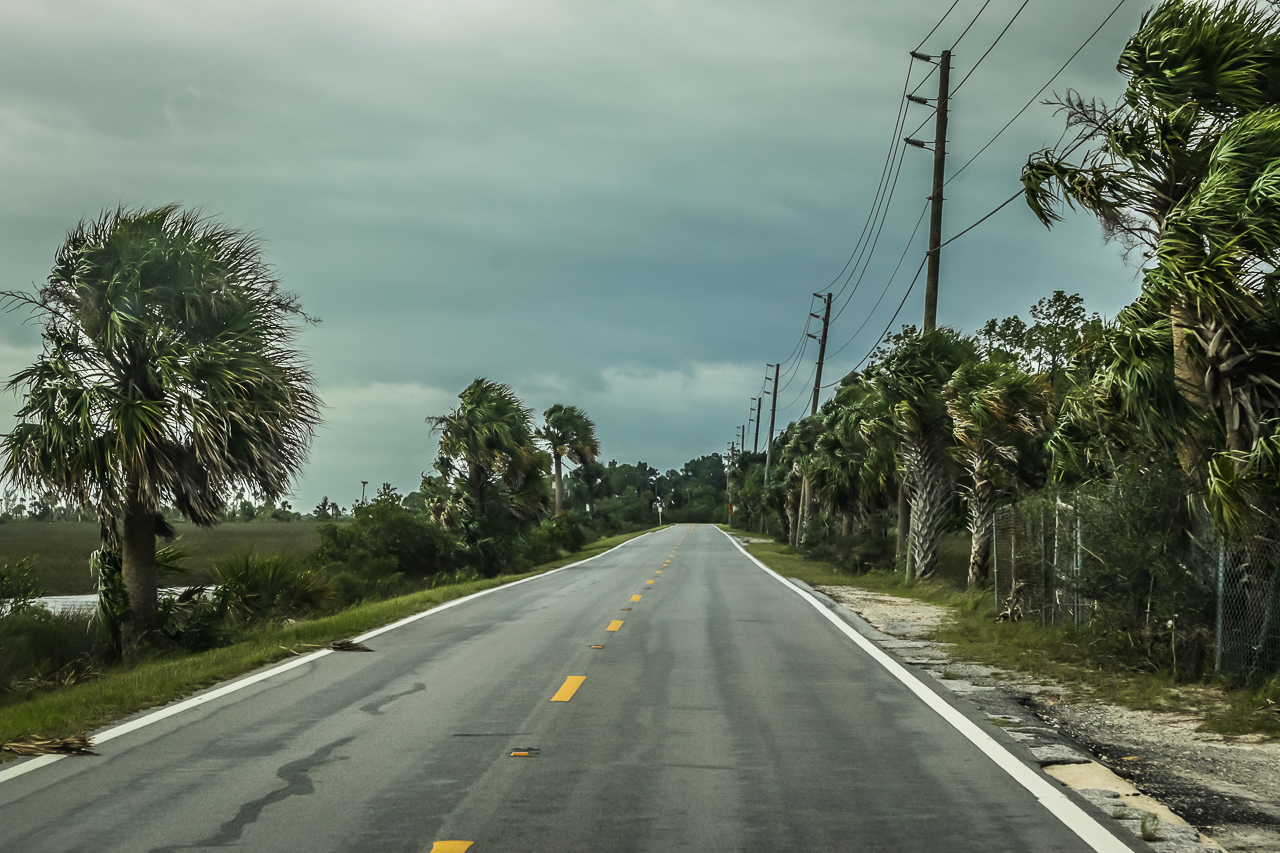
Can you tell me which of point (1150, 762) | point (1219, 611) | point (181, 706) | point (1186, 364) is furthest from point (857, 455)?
point (181, 706)

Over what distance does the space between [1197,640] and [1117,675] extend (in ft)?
2.64

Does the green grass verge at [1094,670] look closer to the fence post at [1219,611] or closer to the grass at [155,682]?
the fence post at [1219,611]

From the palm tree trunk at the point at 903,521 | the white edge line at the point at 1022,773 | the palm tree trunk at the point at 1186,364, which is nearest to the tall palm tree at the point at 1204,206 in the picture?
the palm tree trunk at the point at 1186,364

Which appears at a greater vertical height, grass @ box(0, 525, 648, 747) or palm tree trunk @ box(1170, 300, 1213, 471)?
palm tree trunk @ box(1170, 300, 1213, 471)

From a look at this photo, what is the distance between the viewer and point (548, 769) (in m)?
6.55

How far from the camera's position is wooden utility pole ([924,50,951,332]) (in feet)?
81.8

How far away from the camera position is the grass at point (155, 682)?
7.94m

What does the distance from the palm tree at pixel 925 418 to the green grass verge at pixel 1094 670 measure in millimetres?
7430

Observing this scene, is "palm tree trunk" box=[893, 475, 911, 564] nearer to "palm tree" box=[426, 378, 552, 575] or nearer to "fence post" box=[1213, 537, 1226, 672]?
"palm tree" box=[426, 378, 552, 575]

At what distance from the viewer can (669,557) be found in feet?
135

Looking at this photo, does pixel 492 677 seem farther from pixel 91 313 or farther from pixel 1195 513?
pixel 91 313

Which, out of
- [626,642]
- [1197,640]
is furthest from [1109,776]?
[626,642]

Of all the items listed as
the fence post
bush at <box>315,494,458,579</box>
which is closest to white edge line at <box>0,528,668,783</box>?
the fence post

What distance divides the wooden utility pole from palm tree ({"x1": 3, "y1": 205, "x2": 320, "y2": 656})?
586 inches
